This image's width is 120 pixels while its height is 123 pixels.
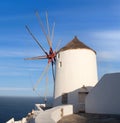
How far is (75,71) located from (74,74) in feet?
0.93

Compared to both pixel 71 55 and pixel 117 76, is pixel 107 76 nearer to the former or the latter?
pixel 117 76

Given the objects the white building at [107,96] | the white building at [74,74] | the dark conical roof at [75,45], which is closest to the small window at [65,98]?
the white building at [74,74]

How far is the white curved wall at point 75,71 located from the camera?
21641 millimetres

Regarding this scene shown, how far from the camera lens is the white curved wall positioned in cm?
2164

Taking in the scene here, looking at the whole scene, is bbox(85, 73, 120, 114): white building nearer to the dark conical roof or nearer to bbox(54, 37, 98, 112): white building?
bbox(54, 37, 98, 112): white building

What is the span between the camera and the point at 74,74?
21625 millimetres

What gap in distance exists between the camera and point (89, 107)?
56.0 ft

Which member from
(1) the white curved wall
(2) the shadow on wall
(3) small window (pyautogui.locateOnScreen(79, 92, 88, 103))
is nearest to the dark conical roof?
(1) the white curved wall

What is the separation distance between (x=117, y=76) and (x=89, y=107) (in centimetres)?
368

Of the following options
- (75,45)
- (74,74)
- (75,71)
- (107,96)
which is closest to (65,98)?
(74,74)

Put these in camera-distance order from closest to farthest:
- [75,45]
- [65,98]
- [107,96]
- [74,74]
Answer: [107,96], [74,74], [65,98], [75,45]

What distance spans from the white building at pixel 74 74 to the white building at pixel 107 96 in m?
4.77

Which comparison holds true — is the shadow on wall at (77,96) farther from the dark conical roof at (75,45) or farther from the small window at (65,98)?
the dark conical roof at (75,45)

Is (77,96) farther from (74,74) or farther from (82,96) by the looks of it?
(74,74)
